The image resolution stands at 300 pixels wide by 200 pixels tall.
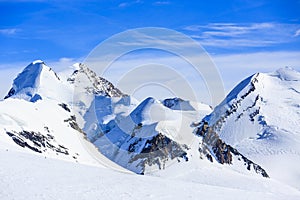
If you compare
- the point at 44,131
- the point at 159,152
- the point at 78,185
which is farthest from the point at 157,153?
the point at 78,185

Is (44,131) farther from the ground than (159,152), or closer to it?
farther from the ground

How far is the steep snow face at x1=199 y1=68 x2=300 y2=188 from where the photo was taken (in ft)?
492

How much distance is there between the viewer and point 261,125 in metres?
177

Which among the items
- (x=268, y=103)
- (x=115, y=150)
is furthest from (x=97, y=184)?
(x=268, y=103)

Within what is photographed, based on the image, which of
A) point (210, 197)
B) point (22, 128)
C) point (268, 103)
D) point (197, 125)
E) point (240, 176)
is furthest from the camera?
point (268, 103)

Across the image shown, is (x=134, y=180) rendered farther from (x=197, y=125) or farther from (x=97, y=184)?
(x=197, y=125)

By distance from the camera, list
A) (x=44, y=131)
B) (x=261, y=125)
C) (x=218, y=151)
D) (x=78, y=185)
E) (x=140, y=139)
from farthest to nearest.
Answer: (x=261, y=125)
(x=140, y=139)
(x=44, y=131)
(x=218, y=151)
(x=78, y=185)

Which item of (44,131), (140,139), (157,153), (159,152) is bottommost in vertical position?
(157,153)

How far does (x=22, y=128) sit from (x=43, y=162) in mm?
75343

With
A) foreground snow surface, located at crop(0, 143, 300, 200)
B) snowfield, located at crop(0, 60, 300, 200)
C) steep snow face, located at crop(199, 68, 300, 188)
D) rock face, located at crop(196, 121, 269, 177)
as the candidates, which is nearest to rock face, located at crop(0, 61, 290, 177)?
rock face, located at crop(196, 121, 269, 177)

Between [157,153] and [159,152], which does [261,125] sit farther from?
[157,153]

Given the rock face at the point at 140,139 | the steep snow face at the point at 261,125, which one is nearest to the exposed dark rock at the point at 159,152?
the rock face at the point at 140,139

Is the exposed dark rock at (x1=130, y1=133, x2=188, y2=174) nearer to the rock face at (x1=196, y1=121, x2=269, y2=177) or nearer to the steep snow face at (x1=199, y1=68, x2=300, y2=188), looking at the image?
the rock face at (x1=196, y1=121, x2=269, y2=177)

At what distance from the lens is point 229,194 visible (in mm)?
33844
